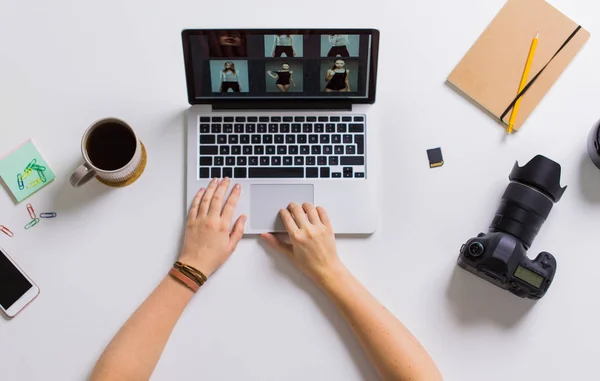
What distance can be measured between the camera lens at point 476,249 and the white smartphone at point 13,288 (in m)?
0.75

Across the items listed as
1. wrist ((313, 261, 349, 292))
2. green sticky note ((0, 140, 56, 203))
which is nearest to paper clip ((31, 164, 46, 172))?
green sticky note ((0, 140, 56, 203))

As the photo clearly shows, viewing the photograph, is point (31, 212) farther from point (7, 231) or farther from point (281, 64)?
point (281, 64)

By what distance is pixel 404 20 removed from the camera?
98 centimetres

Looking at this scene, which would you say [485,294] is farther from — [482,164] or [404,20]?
[404,20]

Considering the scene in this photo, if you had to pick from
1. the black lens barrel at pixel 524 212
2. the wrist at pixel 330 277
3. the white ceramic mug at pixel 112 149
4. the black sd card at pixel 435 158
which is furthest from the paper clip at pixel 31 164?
the black lens barrel at pixel 524 212

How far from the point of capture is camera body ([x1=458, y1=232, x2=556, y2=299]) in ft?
2.79

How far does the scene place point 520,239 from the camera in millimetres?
880

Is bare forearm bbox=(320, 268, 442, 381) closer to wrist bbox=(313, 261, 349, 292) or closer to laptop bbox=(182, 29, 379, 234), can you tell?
wrist bbox=(313, 261, 349, 292)

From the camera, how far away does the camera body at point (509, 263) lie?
0.85 m

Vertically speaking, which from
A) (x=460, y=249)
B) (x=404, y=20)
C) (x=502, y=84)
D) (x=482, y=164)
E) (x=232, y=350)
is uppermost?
(x=404, y=20)

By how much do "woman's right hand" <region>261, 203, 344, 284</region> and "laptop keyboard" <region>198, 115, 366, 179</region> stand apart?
7 cm

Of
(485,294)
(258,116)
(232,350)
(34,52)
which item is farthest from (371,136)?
(34,52)

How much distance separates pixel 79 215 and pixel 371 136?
54 cm

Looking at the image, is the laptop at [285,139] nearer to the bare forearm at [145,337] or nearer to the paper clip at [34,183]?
the bare forearm at [145,337]
